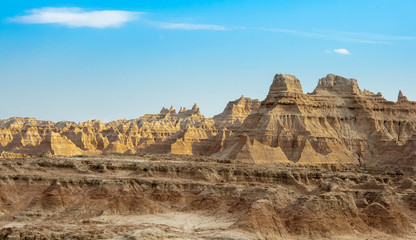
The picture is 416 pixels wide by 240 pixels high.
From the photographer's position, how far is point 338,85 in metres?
116

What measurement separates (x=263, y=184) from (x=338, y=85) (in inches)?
2387

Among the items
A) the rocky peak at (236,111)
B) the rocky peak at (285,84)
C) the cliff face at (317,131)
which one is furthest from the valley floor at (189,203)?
the rocky peak at (236,111)

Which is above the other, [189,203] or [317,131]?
[317,131]

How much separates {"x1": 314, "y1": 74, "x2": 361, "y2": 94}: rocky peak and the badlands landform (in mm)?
205

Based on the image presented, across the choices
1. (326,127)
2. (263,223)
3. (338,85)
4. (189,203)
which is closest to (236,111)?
(338,85)

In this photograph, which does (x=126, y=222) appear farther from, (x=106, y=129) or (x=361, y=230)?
(x=106, y=129)

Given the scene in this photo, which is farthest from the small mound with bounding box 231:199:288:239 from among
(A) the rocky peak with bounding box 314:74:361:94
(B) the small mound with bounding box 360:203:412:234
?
(A) the rocky peak with bounding box 314:74:361:94

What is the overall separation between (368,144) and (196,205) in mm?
60052

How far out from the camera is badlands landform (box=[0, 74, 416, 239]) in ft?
135

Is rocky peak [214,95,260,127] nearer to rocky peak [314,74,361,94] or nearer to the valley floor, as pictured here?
rocky peak [314,74,361,94]

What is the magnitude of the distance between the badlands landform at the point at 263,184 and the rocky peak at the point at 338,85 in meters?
0.21

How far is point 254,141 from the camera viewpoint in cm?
9619

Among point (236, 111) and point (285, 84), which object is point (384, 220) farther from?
point (236, 111)

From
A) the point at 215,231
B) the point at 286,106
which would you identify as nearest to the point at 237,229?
the point at 215,231
